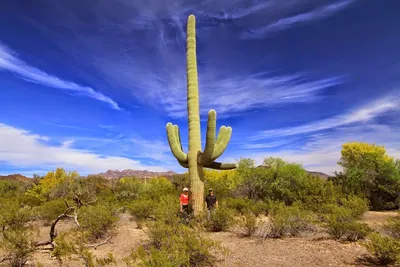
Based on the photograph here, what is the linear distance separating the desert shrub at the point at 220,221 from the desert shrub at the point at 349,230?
306 cm

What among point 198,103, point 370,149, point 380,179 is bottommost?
point 380,179

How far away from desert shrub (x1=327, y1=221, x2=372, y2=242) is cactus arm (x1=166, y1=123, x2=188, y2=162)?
5.53 meters

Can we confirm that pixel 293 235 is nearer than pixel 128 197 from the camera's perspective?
Yes

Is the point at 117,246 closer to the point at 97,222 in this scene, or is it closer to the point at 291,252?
the point at 97,222

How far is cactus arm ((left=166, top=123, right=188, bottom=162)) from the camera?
455 inches

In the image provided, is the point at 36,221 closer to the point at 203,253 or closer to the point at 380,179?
the point at 203,253

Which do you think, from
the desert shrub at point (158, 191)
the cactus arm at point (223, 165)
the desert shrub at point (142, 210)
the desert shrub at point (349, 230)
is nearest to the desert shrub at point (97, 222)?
the desert shrub at point (142, 210)

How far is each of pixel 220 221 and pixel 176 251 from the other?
4.50 metres

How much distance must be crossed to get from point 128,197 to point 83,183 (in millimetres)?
8160

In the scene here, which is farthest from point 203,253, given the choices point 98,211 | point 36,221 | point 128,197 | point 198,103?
point 128,197

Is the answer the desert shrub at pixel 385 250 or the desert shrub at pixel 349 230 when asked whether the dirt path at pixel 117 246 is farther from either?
the desert shrub at pixel 349 230

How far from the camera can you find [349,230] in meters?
7.96

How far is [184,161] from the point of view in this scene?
11562 millimetres

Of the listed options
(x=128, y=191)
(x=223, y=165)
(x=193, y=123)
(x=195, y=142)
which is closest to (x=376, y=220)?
(x=223, y=165)
